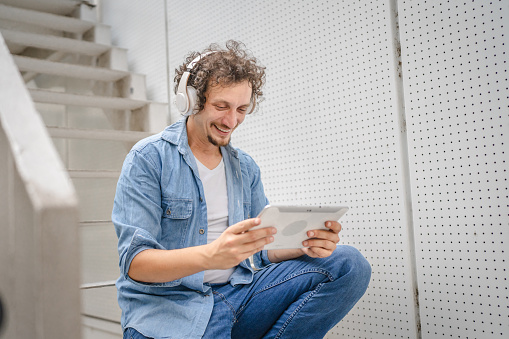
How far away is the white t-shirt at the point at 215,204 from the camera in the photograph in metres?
1.55

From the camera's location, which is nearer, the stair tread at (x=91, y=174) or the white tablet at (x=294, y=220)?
the white tablet at (x=294, y=220)

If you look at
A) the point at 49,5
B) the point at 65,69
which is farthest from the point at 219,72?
the point at 49,5

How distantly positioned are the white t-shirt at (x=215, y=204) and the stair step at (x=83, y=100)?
1.52 metres

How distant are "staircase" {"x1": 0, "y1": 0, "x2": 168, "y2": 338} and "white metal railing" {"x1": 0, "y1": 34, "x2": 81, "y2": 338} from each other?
6.00 ft

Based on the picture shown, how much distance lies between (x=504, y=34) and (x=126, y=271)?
1.47 metres

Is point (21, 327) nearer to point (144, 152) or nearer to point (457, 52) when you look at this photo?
point (144, 152)

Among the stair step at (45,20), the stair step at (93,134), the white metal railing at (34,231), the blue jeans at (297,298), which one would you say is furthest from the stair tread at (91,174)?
the white metal railing at (34,231)

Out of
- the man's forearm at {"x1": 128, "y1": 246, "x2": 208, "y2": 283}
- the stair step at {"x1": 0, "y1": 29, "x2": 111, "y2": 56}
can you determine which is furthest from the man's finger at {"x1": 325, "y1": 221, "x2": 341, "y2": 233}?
the stair step at {"x1": 0, "y1": 29, "x2": 111, "y2": 56}

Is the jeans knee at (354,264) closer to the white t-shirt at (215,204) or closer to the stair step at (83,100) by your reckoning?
the white t-shirt at (215,204)

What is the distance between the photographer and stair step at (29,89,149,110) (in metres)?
2.71

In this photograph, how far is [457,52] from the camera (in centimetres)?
176

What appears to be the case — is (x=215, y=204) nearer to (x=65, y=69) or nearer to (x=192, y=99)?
(x=192, y=99)

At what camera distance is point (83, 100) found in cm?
293

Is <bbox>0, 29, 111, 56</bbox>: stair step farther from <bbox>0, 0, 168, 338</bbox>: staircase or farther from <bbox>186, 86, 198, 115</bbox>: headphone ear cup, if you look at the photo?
<bbox>186, 86, 198, 115</bbox>: headphone ear cup
